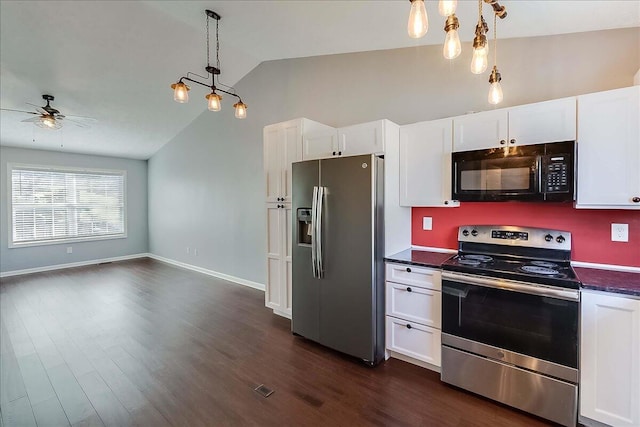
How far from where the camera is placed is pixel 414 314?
95.7 inches

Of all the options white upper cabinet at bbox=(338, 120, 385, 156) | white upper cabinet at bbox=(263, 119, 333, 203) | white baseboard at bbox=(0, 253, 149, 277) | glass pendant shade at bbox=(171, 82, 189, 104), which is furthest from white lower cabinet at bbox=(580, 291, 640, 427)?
white baseboard at bbox=(0, 253, 149, 277)

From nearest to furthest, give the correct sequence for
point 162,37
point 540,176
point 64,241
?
point 540,176, point 162,37, point 64,241

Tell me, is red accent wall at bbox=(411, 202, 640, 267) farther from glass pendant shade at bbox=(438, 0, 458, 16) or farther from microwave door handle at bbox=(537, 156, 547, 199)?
glass pendant shade at bbox=(438, 0, 458, 16)

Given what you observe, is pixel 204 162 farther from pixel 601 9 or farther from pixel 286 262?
pixel 601 9

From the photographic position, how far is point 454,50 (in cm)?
118

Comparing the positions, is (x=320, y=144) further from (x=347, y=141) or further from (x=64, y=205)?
(x=64, y=205)

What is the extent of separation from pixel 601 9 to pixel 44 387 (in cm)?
488

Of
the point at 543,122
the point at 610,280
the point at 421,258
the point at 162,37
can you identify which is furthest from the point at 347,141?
the point at 162,37

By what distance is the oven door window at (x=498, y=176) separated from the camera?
2.11m

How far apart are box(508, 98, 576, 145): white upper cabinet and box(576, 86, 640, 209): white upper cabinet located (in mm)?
58

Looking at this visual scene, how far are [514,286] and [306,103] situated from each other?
3.26m

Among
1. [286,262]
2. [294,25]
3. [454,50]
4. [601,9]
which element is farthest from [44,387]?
[601,9]

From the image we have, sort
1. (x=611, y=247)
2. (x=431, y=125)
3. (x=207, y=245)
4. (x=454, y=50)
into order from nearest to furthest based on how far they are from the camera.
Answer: (x=454, y=50)
(x=611, y=247)
(x=431, y=125)
(x=207, y=245)

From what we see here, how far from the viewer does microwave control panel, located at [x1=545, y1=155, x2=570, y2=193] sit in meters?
1.98
